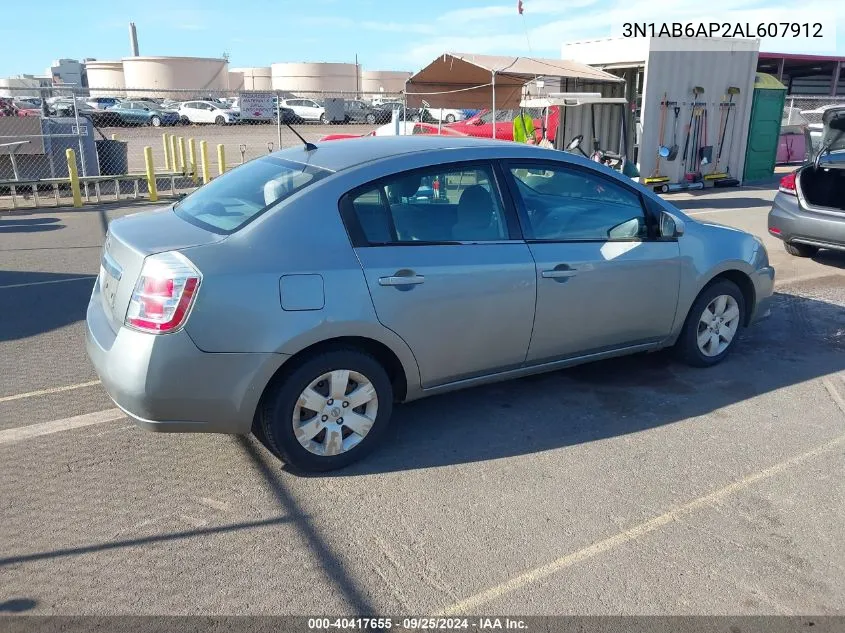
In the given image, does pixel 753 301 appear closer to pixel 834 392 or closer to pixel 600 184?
pixel 834 392

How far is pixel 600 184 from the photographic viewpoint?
174 inches

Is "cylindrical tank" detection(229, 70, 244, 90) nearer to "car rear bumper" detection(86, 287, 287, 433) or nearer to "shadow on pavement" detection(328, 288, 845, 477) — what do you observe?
"shadow on pavement" detection(328, 288, 845, 477)

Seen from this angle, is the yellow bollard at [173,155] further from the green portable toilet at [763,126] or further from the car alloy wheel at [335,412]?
the car alloy wheel at [335,412]

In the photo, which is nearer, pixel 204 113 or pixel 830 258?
pixel 830 258

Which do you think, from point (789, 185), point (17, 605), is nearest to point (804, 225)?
point (789, 185)

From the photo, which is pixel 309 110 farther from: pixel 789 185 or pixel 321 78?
pixel 321 78

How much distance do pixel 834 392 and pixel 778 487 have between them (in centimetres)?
160

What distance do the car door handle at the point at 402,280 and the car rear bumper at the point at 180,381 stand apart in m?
0.61

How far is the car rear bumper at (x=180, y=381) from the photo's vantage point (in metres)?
3.15

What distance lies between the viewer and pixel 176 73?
75188mm

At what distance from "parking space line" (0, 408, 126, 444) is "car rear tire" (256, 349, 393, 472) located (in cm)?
102

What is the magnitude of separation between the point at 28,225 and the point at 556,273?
952 centimetres

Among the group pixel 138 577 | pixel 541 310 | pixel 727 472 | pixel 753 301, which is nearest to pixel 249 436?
pixel 138 577

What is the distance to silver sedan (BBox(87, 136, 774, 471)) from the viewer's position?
10.6 ft
